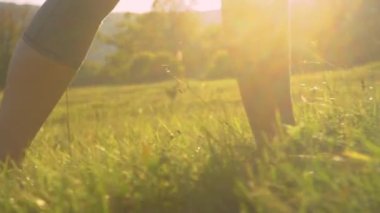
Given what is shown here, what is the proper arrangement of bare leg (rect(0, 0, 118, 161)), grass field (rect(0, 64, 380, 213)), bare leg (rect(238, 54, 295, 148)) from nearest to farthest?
grass field (rect(0, 64, 380, 213))
bare leg (rect(0, 0, 118, 161))
bare leg (rect(238, 54, 295, 148))

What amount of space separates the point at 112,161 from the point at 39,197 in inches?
12.1

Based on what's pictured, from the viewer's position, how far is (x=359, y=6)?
20.8 m

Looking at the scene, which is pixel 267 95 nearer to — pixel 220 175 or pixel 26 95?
pixel 220 175

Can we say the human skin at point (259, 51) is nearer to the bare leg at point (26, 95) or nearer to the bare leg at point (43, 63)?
the bare leg at point (43, 63)

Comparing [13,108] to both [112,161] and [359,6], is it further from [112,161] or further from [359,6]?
[359,6]

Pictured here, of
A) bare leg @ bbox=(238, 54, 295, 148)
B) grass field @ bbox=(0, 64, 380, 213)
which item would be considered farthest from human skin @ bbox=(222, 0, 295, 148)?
grass field @ bbox=(0, 64, 380, 213)

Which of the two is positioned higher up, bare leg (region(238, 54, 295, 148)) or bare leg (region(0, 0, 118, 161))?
bare leg (region(0, 0, 118, 161))

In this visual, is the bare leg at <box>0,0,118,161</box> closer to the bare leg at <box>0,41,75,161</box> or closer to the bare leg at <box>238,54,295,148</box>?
the bare leg at <box>0,41,75,161</box>

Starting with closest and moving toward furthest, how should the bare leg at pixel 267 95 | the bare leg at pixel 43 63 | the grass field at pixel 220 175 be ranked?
1. the grass field at pixel 220 175
2. the bare leg at pixel 43 63
3. the bare leg at pixel 267 95

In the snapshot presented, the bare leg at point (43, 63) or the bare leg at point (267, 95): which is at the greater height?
the bare leg at point (43, 63)

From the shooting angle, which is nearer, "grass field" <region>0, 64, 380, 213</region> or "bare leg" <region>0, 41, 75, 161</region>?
"grass field" <region>0, 64, 380, 213</region>

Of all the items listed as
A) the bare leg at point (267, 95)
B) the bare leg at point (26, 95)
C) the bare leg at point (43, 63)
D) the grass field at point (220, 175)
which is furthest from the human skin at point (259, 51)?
the bare leg at point (26, 95)

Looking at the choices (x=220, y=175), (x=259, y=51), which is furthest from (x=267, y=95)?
(x=220, y=175)

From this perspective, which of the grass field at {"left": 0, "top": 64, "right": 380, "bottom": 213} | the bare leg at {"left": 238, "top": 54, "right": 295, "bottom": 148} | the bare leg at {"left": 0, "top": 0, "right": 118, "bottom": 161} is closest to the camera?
the grass field at {"left": 0, "top": 64, "right": 380, "bottom": 213}
